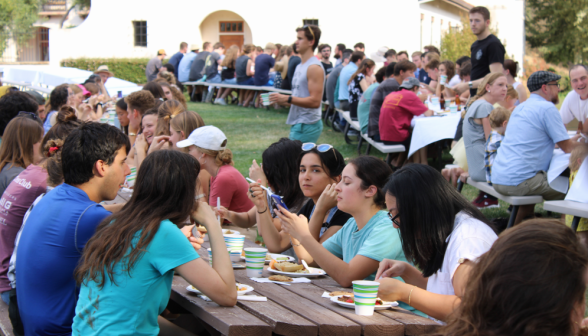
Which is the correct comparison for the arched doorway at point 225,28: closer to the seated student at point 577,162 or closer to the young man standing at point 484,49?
the young man standing at point 484,49

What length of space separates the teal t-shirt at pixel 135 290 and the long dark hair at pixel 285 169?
1749 mm

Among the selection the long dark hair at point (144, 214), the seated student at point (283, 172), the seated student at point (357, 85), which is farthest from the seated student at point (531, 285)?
the seated student at point (357, 85)

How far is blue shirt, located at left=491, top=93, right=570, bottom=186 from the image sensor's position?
16.9 feet

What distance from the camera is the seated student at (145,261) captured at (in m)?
2.21

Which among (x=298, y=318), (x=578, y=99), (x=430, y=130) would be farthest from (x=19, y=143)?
(x=578, y=99)

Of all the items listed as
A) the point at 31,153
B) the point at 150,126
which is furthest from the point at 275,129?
the point at 31,153

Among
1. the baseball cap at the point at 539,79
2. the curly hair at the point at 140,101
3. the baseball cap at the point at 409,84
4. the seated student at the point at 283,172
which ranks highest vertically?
the baseball cap at the point at 409,84

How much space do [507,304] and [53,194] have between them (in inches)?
84.1

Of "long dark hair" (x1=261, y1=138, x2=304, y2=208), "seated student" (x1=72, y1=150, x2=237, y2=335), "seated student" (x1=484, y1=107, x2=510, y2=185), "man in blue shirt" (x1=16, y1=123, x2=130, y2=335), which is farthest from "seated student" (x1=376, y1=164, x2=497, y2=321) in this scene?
"seated student" (x1=484, y1=107, x2=510, y2=185)

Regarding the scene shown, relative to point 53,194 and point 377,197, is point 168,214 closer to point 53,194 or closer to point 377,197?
point 53,194

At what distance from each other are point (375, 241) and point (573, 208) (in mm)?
2362

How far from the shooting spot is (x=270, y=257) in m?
3.21

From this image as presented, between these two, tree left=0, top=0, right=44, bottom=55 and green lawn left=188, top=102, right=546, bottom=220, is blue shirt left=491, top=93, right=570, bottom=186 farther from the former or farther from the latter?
tree left=0, top=0, right=44, bottom=55

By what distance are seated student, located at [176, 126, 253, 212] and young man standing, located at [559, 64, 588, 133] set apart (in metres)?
3.53
